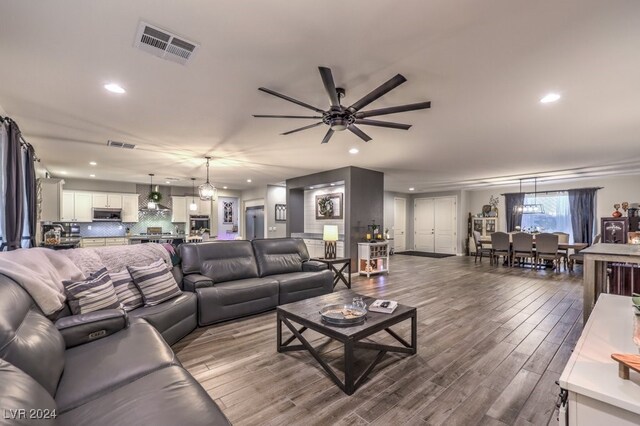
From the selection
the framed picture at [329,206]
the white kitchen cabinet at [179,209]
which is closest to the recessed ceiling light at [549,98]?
the framed picture at [329,206]

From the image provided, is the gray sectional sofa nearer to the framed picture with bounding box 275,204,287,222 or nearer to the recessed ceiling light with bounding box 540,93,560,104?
the recessed ceiling light with bounding box 540,93,560,104

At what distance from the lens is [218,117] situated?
11.5 feet

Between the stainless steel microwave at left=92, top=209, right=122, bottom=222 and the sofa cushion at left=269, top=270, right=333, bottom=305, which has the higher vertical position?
the stainless steel microwave at left=92, top=209, right=122, bottom=222

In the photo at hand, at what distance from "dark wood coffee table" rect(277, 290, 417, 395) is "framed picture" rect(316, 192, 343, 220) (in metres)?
4.09

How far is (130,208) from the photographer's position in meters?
8.73

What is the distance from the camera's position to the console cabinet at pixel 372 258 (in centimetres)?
642

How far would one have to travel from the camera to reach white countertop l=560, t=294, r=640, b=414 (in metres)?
0.86

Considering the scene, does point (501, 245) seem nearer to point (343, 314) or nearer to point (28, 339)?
point (343, 314)

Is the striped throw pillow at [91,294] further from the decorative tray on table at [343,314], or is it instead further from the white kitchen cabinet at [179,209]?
the white kitchen cabinet at [179,209]

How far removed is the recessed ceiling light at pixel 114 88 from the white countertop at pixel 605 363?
12.1ft

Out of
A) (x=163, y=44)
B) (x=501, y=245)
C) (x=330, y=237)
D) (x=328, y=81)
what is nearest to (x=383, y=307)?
(x=328, y=81)

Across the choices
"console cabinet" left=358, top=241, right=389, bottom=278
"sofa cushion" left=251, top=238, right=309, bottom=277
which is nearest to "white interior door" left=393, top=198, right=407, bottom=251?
"console cabinet" left=358, top=241, right=389, bottom=278

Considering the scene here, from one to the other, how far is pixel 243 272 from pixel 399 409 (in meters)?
2.72

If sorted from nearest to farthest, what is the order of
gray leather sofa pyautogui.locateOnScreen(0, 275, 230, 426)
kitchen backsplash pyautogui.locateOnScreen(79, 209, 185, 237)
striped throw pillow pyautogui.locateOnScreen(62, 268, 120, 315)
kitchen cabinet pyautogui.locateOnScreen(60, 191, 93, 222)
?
1. gray leather sofa pyautogui.locateOnScreen(0, 275, 230, 426)
2. striped throw pillow pyautogui.locateOnScreen(62, 268, 120, 315)
3. kitchen cabinet pyautogui.locateOnScreen(60, 191, 93, 222)
4. kitchen backsplash pyautogui.locateOnScreen(79, 209, 185, 237)
